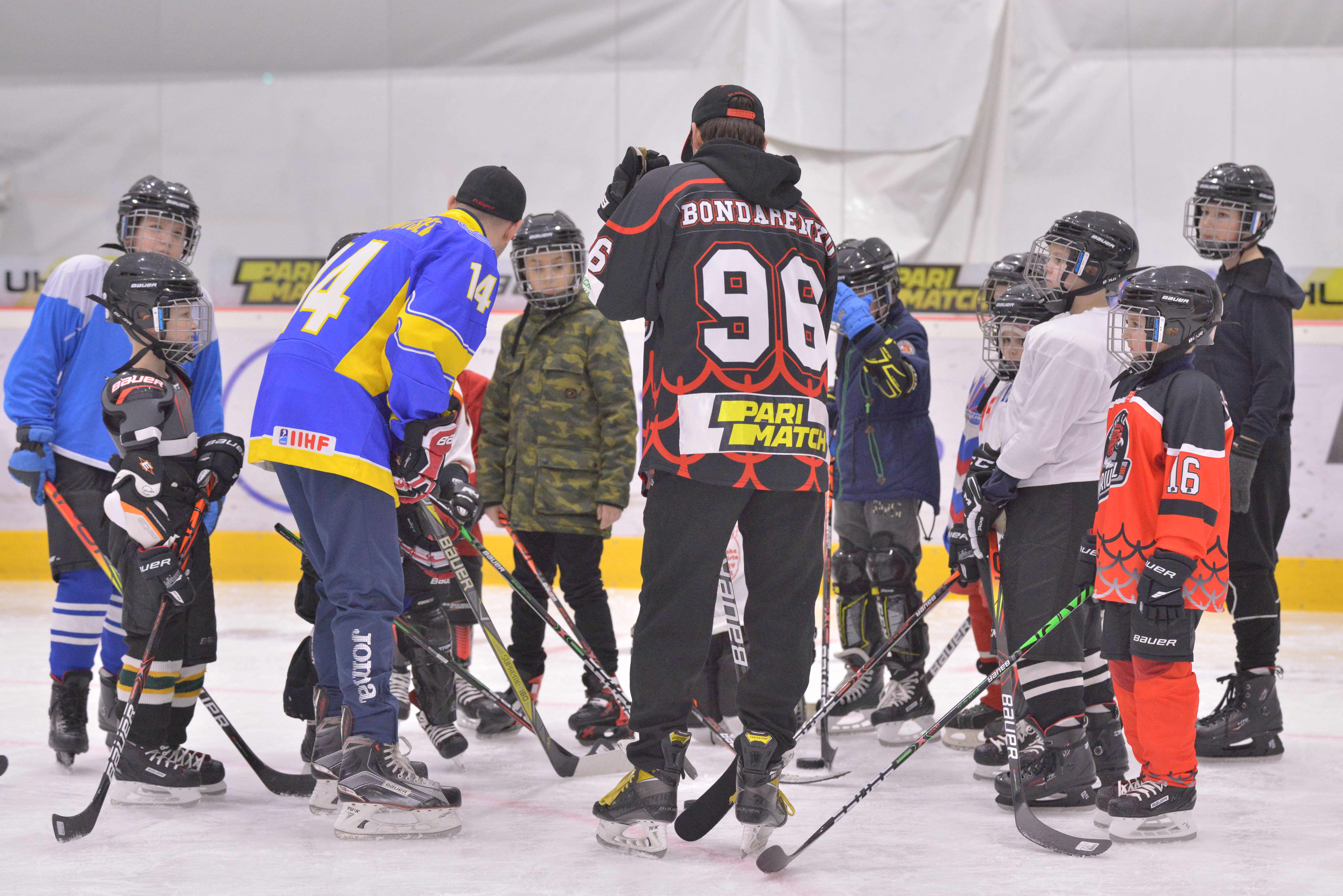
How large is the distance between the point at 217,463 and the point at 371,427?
50cm

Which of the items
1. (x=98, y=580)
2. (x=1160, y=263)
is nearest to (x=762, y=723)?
(x=98, y=580)

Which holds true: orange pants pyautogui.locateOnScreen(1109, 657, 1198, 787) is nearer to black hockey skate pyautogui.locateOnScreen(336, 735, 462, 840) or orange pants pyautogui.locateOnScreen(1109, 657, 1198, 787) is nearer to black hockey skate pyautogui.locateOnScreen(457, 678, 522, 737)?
black hockey skate pyautogui.locateOnScreen(336, 735, 462, 840)

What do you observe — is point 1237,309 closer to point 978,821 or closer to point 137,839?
point 978,821

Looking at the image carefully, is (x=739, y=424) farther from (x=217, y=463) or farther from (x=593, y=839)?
(x=217, y=463)

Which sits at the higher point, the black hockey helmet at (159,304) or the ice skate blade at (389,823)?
the black hockey helmet at (159,304)

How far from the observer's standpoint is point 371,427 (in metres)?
2.58

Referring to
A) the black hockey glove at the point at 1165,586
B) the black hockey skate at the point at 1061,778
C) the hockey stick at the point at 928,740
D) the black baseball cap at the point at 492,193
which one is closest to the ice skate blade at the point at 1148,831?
the hockey stick at the point at 928,740

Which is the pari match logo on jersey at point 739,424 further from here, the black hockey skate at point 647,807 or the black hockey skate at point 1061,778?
the black hockey skate at point 1061,778

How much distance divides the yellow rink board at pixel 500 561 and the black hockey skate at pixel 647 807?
3721mm

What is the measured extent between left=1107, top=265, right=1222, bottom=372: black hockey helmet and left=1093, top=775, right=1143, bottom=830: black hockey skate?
2.88 ft

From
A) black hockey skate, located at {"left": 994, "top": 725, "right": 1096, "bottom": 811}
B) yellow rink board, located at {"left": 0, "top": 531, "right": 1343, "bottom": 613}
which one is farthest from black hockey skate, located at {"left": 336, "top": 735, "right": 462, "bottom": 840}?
yellow rink board, located at {"left": 0, "top": 531, "right": 1343, "bottom": 613}

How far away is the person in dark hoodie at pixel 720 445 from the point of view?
2467mm

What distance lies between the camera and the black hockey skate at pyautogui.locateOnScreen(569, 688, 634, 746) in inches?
140

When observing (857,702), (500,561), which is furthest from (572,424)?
(500,561)
